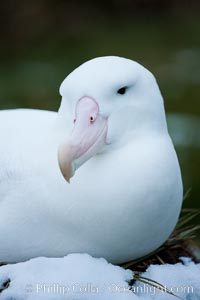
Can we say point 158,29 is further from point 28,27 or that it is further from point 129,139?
point 129,139

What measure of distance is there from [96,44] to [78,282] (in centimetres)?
701

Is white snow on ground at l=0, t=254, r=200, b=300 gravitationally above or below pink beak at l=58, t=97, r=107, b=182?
below

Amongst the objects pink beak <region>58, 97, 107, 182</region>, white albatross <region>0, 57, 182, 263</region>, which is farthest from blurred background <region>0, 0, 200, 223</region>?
pink beak <region>58, 97, 107, 182</region>

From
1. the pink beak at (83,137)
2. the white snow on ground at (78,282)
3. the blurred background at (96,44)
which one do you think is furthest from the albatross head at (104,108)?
the blurred background at (96,44)

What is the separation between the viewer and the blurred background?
7152 millimetres

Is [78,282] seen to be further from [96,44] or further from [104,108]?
[96,44]

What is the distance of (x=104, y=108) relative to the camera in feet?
7.57

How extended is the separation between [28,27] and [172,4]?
6.27 feet

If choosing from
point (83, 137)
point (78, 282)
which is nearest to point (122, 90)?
point (83, 137)

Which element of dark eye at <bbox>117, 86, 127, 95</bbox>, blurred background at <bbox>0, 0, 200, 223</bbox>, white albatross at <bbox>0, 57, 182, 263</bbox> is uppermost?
blurred background at <bbox>0, 0, 200, 223</bbox>

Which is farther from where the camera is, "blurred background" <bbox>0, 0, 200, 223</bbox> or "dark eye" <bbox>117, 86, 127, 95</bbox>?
"blurred background" <bbox>0, 0, 200, 223</bbox>

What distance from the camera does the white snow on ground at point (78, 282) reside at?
7.48 ft

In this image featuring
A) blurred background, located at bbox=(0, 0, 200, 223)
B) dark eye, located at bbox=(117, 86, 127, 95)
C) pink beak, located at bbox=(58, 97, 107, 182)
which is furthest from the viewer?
blurred background, located at bbox=(0, 0, 200, 223)

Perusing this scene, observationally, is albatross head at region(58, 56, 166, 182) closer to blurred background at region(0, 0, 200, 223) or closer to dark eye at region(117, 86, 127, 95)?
dark eye at region(117, 86, 127, 95)
